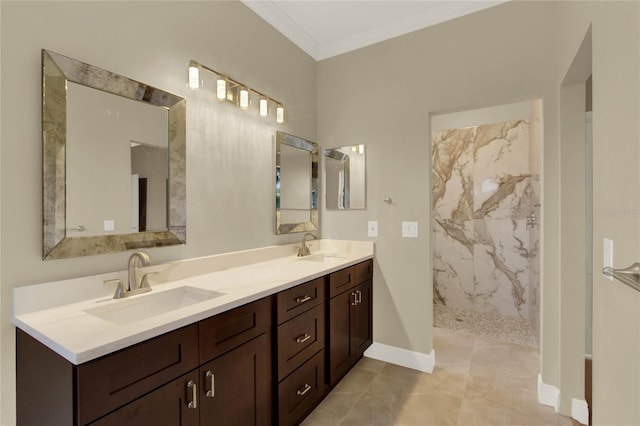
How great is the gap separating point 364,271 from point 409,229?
0.50 metres

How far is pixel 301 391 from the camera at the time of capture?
1736 mm

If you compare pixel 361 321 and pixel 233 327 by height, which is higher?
pixel 233 327

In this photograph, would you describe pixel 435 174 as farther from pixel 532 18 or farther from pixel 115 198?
pixel 115 198

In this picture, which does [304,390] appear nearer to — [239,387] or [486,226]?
[239,387]

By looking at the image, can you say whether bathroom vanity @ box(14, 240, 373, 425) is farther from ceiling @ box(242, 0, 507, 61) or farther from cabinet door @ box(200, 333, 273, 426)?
ceiling @ box(242, 0, 507, 61)

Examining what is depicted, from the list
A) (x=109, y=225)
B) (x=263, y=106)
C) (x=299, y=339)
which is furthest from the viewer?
(x=263, y=106)

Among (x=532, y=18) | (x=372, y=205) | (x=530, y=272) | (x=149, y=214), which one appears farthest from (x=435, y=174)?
(x=149, y=214)

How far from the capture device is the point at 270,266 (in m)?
2.12

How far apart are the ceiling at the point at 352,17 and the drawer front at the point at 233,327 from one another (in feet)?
6.85

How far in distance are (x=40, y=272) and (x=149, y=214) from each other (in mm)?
491
